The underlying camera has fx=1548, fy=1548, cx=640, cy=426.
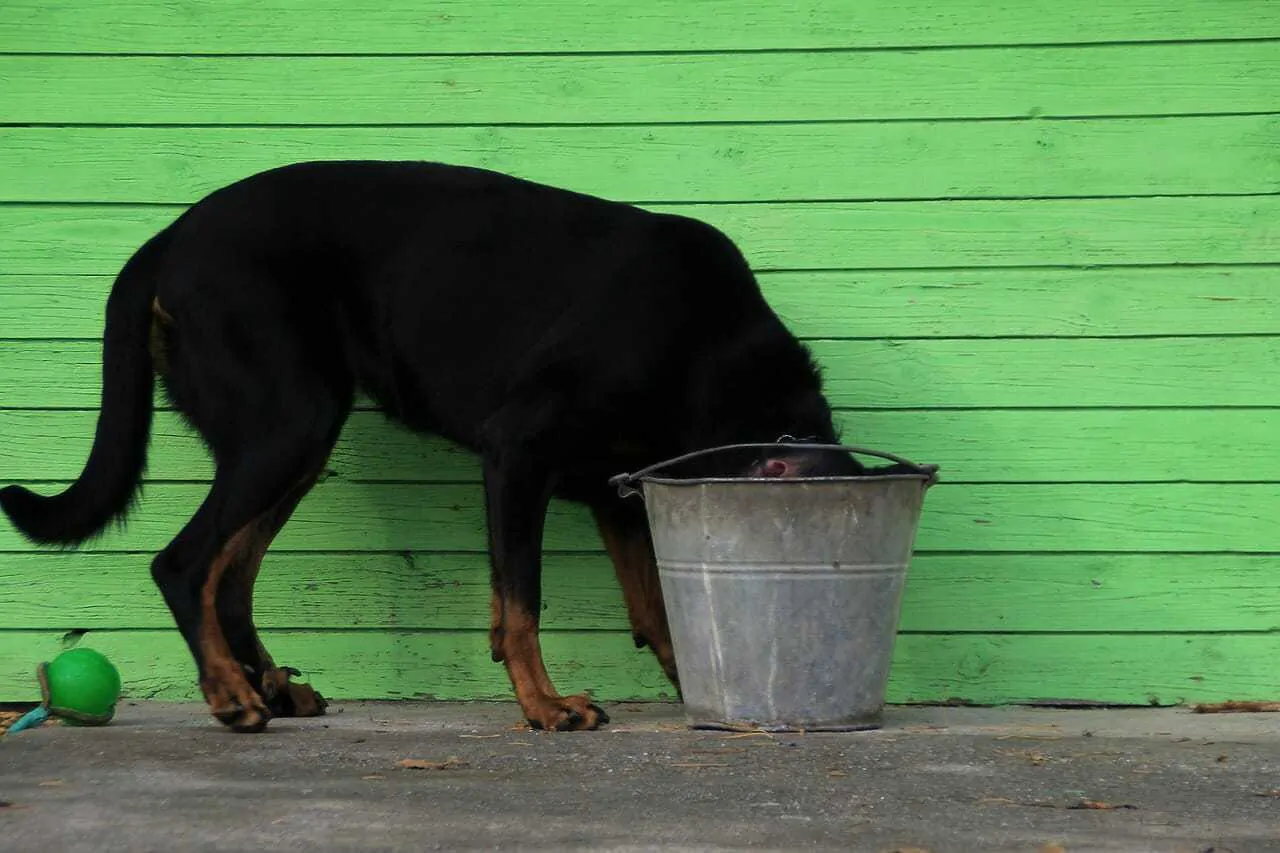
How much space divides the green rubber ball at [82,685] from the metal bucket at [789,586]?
1.15 meters

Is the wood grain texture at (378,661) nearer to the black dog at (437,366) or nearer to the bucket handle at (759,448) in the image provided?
the black dog at (437,366)

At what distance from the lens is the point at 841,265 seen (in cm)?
374

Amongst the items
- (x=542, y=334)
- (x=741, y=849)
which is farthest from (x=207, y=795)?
(x=542, y=334)

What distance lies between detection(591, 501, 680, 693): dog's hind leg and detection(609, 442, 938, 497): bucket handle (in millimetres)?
291

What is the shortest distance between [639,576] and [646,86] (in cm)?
119

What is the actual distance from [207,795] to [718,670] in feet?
3.67

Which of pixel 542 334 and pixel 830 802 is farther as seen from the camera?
pixel 542 334

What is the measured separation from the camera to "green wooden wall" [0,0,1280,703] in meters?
3.66

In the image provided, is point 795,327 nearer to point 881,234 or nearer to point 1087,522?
point 881,234

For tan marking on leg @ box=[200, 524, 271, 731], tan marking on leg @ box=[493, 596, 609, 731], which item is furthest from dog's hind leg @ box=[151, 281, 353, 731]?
tan marking on leg @ box=[493, 596, 609, 731]

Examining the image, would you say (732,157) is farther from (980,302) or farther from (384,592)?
(384,592)

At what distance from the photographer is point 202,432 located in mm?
3402

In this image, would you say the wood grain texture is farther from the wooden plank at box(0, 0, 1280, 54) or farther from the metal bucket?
the wooden plank at box(0, 0, 1280, 54)

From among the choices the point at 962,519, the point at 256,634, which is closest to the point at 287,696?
the point at 256,634
